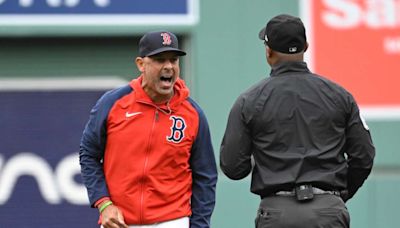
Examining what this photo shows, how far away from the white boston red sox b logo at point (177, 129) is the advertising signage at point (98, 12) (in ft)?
9.15

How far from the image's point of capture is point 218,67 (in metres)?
Answer: 8.45

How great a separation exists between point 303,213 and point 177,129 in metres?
0.88

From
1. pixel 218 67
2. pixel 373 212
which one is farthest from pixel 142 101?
pixel 373 212

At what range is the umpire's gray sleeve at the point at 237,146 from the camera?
5.38 meters

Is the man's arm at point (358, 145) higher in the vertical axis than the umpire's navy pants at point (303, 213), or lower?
higher

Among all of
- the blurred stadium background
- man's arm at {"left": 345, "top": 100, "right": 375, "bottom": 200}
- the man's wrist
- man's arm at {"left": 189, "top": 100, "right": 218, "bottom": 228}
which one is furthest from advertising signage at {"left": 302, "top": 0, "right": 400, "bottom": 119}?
the man's wrist

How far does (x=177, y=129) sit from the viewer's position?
5676 mm

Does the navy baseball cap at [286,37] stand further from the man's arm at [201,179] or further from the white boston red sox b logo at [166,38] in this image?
the man's arm at [201,179]

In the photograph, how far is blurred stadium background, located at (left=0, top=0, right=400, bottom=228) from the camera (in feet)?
27.6

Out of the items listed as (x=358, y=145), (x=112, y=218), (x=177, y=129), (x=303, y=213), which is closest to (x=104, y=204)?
(x=112, y=218)

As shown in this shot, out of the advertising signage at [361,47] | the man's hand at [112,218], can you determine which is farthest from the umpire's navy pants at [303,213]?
the advertising signage at [361,47]

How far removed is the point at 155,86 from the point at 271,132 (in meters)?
0.71

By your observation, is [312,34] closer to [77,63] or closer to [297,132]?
[77,63]

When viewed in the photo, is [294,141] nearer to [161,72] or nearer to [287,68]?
[287,68]
